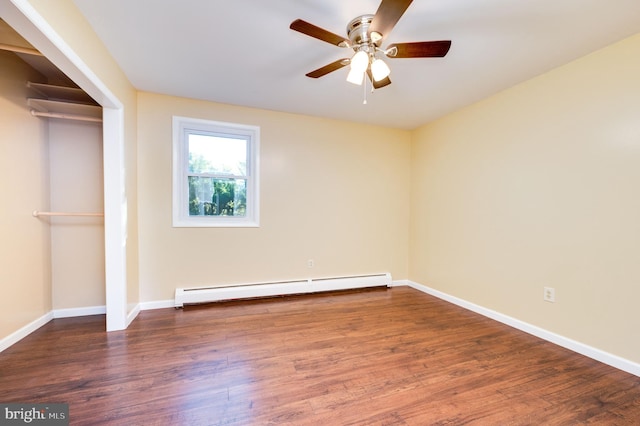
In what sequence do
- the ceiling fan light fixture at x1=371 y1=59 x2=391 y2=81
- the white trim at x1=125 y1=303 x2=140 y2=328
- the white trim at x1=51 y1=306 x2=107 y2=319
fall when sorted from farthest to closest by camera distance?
the white trim at x1=51 y1=306 x2=107 y2=319 < the white trim at x1=125 y1=303 x2=140 y2=328 < the ceiling fan light fixture at x1=371 y1=59 x2=391 y2=81

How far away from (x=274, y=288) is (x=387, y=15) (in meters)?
3.02

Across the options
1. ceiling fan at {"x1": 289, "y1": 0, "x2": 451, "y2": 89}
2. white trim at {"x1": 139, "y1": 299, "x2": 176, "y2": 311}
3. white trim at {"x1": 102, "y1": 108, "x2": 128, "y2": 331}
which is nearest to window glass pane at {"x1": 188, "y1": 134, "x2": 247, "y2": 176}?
white trim at {"x1": 102, "y1": 108, "x2": 128, "y2": 331}

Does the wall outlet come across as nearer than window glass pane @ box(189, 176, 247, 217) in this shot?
Yes

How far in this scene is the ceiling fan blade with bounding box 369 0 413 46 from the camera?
1.30 meters

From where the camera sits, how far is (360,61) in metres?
1.69

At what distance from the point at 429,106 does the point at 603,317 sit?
257 cm

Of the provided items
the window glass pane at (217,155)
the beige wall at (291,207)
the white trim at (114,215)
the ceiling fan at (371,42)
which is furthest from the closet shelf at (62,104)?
the ceiling fan at (371,42)

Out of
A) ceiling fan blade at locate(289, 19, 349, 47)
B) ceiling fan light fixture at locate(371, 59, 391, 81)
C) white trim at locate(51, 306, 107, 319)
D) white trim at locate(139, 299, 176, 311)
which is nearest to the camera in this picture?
ceiling fan blade at locate(289, 19, 349, 47)

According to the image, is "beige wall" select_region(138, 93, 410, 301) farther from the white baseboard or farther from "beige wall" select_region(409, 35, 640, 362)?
the white baseboard

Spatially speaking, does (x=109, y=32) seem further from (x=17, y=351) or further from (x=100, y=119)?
(x=17, y=351)

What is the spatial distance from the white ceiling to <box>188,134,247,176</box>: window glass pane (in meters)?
0.53

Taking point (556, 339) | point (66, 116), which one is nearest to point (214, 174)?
point (66, 116)

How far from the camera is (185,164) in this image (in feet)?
10.3

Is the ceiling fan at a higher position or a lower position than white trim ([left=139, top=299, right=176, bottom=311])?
higher
